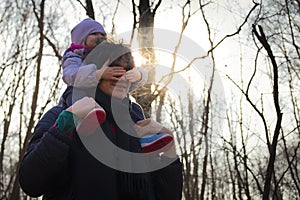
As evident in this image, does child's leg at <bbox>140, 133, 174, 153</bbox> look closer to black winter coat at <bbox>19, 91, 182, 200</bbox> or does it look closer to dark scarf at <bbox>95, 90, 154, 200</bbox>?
dark scarf at <bbox>95, 90, 154, 200</bbox>

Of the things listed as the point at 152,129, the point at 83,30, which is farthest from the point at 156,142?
the point at 83,30

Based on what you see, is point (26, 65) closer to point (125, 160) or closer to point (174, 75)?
point (174, 75)

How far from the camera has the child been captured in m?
1.00

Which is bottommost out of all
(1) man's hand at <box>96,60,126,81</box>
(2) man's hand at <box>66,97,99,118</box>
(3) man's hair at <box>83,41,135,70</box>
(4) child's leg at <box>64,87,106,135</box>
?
(4) child's leg at <box>64,87,106,135</box>

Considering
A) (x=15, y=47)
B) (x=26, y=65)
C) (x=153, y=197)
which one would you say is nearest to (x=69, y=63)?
(x=153, y=197)

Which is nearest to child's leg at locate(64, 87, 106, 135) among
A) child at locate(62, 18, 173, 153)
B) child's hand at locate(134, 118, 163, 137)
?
child at locate(62, 18, 173, 153)

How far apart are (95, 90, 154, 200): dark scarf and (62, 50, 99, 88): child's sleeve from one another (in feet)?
0.15

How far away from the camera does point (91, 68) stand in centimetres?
116

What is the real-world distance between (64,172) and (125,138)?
7.9 inches

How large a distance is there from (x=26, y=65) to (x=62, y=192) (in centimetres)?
533

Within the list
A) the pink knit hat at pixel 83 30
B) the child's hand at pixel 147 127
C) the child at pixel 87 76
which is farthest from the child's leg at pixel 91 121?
the pink knit hat at pixel 83 30

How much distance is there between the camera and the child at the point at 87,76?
1.00 meters

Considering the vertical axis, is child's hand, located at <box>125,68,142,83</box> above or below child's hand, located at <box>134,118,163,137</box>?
above

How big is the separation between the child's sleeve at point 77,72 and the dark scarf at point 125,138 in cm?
5
